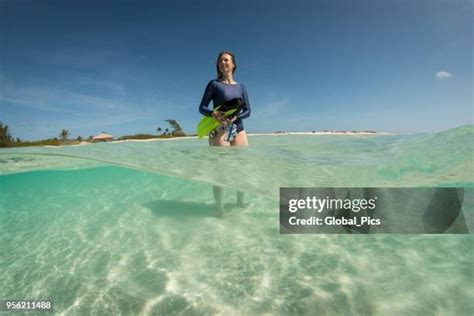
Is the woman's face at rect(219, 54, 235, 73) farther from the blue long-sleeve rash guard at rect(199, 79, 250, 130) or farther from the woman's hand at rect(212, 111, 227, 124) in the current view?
the woman's hand at rect(212, 111, 227, 124)

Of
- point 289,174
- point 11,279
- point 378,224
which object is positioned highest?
point 289,174

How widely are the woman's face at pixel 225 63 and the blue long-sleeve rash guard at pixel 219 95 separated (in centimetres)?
27

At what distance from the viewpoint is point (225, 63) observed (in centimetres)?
468

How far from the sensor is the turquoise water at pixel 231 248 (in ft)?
9.64

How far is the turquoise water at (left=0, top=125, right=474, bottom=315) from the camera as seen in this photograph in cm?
294

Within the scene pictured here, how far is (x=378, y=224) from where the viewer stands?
157 inches

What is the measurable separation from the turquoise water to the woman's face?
1565 mm

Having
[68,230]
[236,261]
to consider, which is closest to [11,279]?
[68,230]

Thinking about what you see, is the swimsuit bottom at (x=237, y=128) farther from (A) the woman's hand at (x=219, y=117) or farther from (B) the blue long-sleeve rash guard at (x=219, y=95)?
(A) the woman's hand at (x=219, y=117)

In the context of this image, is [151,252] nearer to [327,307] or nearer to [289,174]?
[327,307]

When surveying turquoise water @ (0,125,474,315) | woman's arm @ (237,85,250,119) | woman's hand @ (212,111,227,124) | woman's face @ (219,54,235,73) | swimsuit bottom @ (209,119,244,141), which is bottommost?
turquoise water @ (0,125,474,315)

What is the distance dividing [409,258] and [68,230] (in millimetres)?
6357

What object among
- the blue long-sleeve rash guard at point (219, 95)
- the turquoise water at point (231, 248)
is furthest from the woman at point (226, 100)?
the turquoise water at point (231, 248)

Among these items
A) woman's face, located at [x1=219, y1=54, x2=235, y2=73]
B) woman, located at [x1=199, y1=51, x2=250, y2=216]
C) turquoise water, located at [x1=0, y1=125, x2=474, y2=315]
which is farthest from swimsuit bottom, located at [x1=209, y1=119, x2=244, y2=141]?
woman's face, located at [x1=219, y1=54, x2=235, y2=73]
